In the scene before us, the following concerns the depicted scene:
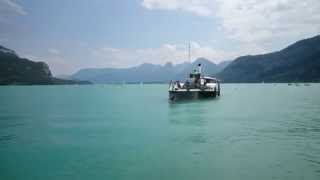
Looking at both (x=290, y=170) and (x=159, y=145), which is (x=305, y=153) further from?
(x=159, y=145)

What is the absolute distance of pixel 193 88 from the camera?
101125 millimetres

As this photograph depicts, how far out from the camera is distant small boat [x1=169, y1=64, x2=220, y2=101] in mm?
92812

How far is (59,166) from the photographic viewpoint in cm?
2395

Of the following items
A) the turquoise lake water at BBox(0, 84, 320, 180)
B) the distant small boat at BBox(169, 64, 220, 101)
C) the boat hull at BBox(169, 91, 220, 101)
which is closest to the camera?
the turquoise lake water at BBox(0, 84, 320, 180)

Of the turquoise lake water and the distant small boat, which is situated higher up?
the distant small boat

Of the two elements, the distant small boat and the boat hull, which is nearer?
the boat hull

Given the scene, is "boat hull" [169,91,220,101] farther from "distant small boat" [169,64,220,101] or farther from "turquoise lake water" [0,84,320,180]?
"turquoise lake water" [0,84,320,180]

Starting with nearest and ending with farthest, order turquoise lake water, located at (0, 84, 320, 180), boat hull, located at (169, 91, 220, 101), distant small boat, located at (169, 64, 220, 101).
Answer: turquoise lake water, located at (0, 84, 320, 180), boat hull, located at (169, 91, 220, 101), distant small boat, located at (169, 64, 220, 101)

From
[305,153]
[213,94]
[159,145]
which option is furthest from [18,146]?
[213,94]

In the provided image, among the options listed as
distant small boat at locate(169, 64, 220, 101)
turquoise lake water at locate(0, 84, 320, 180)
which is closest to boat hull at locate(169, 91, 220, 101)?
distant small boat at locate(169, 64, 220, 101)

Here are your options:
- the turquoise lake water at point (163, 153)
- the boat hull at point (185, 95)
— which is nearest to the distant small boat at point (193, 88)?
the boat hull at point (185, 95)

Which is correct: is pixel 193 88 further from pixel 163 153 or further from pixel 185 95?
pixel 163 153

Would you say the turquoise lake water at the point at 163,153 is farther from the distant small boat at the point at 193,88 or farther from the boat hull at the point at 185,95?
the distant small boat at the point at 193,88

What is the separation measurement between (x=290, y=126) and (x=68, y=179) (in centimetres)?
3087
